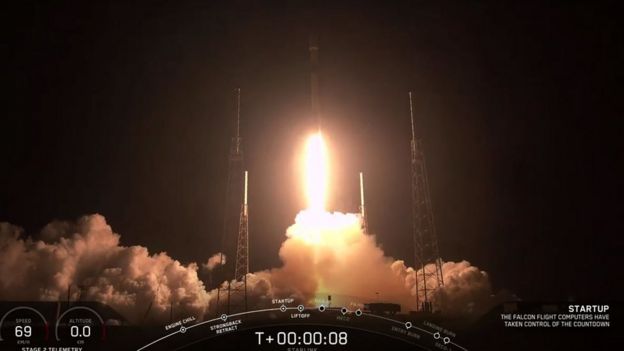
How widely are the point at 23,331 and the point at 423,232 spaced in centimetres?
2367

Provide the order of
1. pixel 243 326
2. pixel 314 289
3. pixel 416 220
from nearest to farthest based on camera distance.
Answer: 1. pixel 243 326
2. pixel 416 220
3. pixel 314 289

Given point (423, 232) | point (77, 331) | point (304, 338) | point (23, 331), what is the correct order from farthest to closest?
point (423, 232) < point (304, 338) < point (23, 331) < point (77, 331)

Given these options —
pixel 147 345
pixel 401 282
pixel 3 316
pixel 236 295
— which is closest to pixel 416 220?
pixel 401 282

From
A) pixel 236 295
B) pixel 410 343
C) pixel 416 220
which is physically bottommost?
pixel 410 343

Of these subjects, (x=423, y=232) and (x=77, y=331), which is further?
(x=423, y=232)

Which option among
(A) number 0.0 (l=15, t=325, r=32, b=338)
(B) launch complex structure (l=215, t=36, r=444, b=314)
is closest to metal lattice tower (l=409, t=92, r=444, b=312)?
(B) launch complex structure (l=215, t=36, r=444, b=314)

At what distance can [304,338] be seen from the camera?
22516mm

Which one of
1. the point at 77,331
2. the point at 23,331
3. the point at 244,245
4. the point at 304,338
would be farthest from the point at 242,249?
the point at 23,331

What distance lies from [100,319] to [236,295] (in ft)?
60.2

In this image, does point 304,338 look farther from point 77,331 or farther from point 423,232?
point 423,232

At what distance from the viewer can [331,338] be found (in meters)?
22.6

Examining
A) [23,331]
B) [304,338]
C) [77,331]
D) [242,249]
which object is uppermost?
[242,249]

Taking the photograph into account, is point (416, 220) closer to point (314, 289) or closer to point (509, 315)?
point (314, 289)

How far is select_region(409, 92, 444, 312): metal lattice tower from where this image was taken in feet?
119
